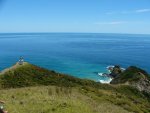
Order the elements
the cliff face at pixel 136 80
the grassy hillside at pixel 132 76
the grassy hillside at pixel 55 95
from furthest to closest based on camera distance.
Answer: the grassy hillside at pixel 132 76, the cliff face at pixel 136 80, the grassy hillside at pixel 55 95

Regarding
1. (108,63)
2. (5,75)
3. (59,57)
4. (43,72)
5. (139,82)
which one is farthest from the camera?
(59,57)

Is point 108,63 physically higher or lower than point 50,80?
lower

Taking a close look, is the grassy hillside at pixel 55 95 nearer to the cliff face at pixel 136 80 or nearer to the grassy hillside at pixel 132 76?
the cliff face at pixel 136 80

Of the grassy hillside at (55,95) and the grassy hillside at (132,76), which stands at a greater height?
the grassy hillside at (55,95)

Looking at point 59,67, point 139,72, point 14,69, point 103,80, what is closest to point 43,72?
point 14,69

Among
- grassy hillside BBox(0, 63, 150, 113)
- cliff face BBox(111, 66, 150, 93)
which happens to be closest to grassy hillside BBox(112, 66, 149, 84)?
cliff face BBox(111, 66, 150, 93)

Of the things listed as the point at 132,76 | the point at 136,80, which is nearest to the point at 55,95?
the point at 136,80

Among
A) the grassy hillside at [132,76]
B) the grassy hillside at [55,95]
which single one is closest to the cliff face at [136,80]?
the grassy hillside at [132,76]

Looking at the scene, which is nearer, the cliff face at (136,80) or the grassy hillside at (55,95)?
the grassy hillside at (55,95)

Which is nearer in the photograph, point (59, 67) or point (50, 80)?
point (50, 80)

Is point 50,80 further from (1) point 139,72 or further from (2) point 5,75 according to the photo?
(1) point 139,72
